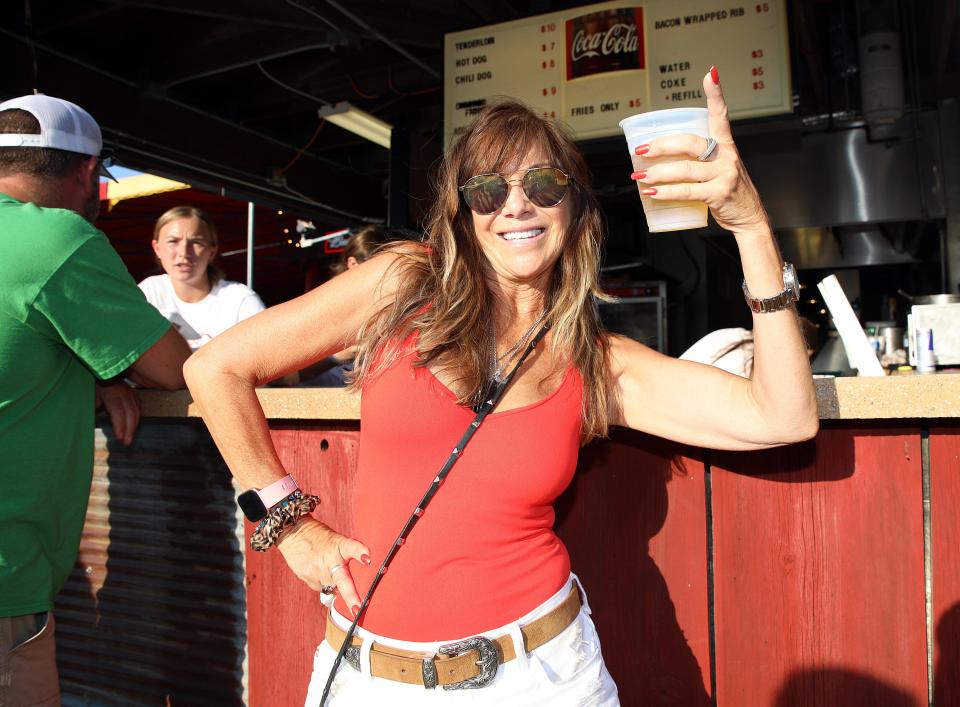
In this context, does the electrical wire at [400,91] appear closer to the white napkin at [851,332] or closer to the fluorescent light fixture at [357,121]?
the fluorescent light fixture at [357,121]

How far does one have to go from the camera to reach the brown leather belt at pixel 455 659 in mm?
1367

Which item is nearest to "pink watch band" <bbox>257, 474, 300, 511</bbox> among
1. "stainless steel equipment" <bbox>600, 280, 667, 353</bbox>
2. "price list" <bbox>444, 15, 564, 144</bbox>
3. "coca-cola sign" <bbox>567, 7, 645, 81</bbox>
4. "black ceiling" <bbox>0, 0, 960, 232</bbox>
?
"price list" <bbox>444, 15, 564, 144</bbox>

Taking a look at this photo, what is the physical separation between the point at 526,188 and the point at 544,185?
0.13 ft

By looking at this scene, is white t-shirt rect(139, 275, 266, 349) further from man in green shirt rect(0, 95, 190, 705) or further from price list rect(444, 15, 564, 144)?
man in green shirt rect(0, 95, 190, 705)

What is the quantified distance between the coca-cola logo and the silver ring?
337cm

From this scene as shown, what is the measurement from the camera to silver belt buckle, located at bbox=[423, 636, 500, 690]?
4.49ft

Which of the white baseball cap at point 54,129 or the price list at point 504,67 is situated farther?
the price list at point 504,67

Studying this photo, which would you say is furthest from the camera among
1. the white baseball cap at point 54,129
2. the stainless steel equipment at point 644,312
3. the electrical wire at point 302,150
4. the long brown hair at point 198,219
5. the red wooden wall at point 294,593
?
the stainless steel equipment at point 644,312

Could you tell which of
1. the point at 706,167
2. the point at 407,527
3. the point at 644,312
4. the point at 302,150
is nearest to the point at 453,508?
the point at 407,527

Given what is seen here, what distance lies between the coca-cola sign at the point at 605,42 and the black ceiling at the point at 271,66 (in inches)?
18.4

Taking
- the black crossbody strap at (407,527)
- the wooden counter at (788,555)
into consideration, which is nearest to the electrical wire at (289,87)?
the wooden counter at (788,555)

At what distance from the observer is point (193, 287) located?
13.6 feet

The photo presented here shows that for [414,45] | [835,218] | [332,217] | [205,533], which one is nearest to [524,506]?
[205,533]

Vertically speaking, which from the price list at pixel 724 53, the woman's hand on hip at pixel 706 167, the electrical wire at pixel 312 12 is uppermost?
the electrical wire at pixel 312 12
